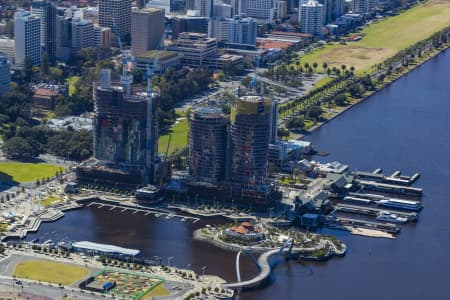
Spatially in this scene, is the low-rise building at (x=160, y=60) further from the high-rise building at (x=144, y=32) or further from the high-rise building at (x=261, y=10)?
the high-rise building at (x=261, y=10)

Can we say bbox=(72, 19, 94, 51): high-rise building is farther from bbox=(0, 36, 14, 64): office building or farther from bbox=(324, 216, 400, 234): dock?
→ bbox=(324, 216, 400, 234): dock

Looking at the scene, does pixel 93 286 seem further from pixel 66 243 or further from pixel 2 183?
pixel 2 183

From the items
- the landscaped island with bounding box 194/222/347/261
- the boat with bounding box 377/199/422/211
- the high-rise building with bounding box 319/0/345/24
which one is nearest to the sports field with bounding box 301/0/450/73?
the high-rise building with bounding box 319/0/345/24

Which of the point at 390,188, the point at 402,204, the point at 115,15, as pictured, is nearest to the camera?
the point at 402,204

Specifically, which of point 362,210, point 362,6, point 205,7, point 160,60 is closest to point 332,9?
point 362,6

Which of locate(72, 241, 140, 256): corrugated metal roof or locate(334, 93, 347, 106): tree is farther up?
locate(334, 93, 347, 106): tree

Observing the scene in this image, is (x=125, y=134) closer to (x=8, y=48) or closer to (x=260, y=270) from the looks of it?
(x=260, y=270)

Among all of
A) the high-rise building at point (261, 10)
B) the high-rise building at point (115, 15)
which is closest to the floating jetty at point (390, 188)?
the high-rise building at point (115, 15)

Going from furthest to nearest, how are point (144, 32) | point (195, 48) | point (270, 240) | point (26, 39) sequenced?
1. point (144, 32)
2. point (195, 48)
3. point (26, 39)
4. point (270, 240)
